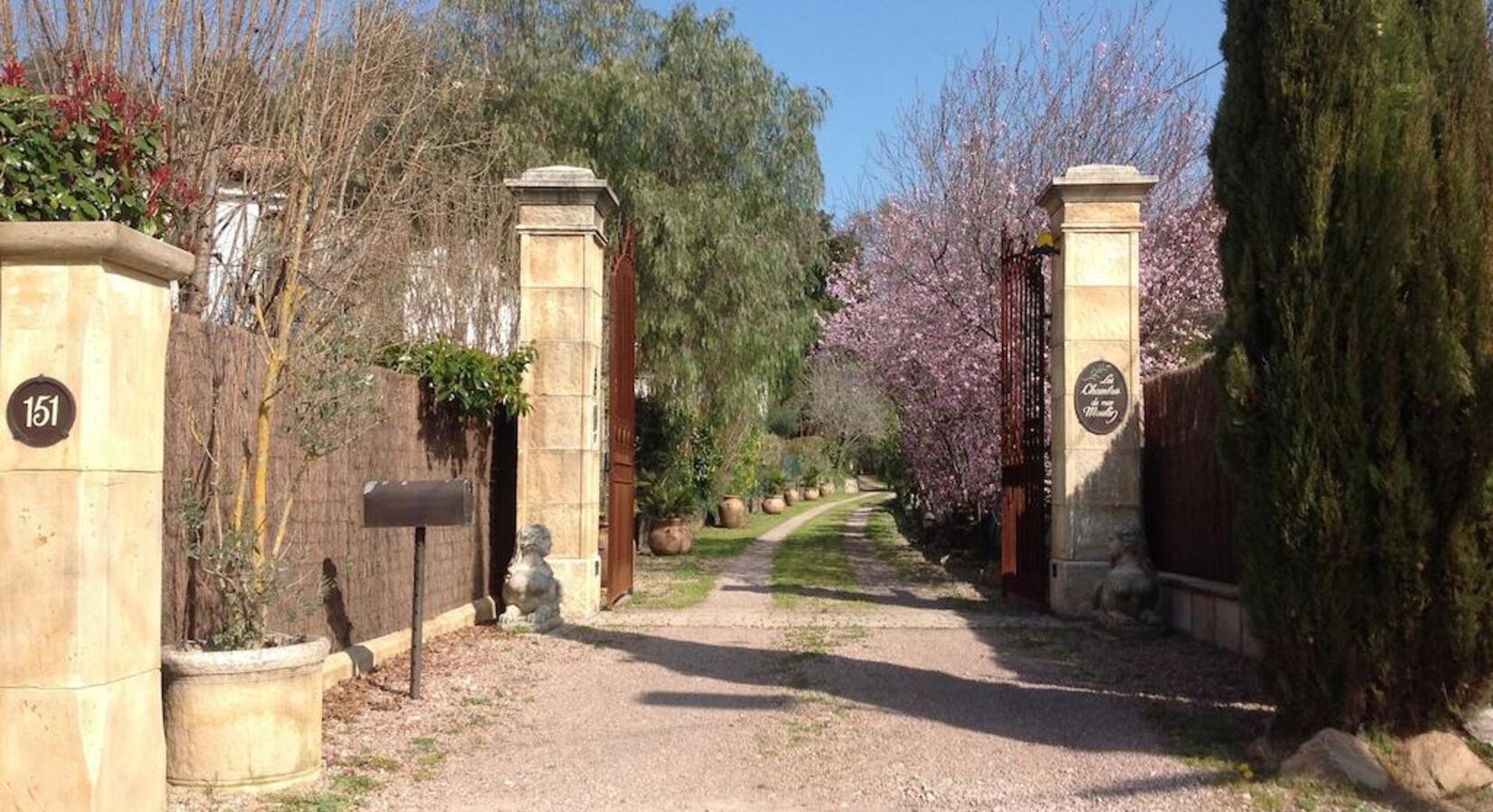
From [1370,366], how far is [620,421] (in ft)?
24.9

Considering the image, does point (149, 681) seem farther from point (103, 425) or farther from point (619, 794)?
point (619, 794)

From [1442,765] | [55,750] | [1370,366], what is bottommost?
[1442,765]

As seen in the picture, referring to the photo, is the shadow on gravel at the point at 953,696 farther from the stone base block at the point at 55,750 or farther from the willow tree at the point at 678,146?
the willow tree at the point at 678,146

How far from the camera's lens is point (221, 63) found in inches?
364

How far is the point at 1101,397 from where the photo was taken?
36.9 feet

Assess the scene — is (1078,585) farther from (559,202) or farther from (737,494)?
(737,494)

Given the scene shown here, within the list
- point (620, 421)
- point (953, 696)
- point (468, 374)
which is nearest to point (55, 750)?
point (953, 696)

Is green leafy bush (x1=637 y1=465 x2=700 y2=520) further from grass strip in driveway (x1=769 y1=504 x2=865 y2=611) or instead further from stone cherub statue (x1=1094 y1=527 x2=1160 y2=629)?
stone cherub statue (x1=1094 y1=527 x2=1160 y2=629)

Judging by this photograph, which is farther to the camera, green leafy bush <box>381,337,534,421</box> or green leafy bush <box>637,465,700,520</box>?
green leafy bush <box>637,465,700,520</box>

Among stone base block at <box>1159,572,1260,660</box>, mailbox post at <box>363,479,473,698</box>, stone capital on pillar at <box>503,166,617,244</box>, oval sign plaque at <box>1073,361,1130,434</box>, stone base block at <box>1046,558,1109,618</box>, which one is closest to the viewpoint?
mailbox post at <box>363,479,473,698</box>

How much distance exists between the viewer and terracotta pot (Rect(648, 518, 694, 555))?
20516 millimetres

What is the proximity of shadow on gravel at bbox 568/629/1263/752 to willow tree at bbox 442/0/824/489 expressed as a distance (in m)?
9.13

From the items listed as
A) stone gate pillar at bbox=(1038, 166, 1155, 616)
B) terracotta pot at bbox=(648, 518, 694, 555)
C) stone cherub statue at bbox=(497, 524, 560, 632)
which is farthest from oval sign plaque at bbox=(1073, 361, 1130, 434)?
terracotta pot at bbox=(648, 518, 694, 555)

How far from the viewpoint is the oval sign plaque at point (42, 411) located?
185 inches
